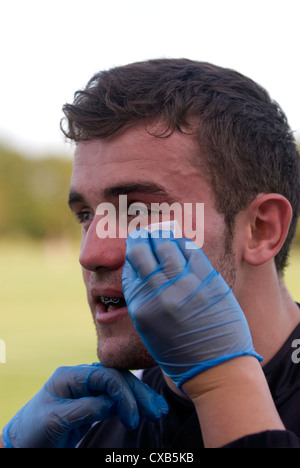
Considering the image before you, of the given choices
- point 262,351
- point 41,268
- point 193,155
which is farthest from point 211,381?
point 41,268

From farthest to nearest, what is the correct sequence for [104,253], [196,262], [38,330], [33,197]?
[33,197]
[38,330]
[104,253]
[196,262]

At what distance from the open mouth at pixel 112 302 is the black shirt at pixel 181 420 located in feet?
1.87

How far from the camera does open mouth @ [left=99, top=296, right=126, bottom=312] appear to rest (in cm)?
246

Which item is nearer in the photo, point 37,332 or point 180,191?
point 180,191

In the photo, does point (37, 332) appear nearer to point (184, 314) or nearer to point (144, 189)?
point (144, 189)

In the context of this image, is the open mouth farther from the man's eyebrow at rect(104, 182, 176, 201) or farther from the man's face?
the man's eyebrow at rect(104, 182, 176, 201)

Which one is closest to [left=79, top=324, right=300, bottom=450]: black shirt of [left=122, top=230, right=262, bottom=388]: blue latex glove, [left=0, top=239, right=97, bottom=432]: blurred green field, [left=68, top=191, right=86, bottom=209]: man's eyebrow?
[left=122, top=230, right=262, bottom=388]: blue latex glove

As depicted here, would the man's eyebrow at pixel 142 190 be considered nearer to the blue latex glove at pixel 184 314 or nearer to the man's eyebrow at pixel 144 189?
the man's eyebrow at pixel 144 189

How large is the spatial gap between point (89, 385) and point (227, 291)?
3.37 feet

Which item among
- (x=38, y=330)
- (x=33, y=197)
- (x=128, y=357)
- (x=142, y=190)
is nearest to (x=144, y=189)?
(x=142, y=190)

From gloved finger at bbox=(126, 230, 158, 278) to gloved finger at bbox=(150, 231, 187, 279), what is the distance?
0.03 meters

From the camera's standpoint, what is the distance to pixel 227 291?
6.43ft

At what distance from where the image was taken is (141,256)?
199cm

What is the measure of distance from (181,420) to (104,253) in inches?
36.8
